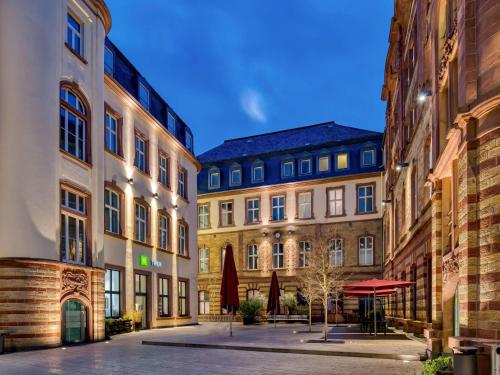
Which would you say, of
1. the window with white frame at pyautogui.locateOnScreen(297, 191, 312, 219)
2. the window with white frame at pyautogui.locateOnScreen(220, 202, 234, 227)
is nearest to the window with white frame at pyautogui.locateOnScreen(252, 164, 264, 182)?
the window with white frame at pyautogui.locateOnScreen(220, 202, 234, 227)

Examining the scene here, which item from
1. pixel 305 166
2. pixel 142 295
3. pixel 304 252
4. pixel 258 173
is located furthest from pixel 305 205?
pixel 142 295

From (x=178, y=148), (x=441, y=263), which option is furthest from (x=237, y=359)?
(x=178, y=148)

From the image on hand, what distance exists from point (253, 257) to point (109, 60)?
2450cm

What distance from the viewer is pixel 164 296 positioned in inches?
1214

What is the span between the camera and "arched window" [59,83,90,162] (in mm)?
19516

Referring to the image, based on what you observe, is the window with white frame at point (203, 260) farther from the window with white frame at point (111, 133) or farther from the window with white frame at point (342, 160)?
the window with white frame at point (111, 133)

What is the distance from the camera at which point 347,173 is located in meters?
42.7

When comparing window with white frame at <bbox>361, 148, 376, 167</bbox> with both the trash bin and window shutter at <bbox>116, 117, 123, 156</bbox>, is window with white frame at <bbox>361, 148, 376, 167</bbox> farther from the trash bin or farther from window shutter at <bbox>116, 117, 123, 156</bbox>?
the trash bin

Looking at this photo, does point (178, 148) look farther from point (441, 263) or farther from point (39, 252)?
point (441, 263)

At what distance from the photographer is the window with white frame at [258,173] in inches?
1841

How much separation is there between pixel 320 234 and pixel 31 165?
2866 centimetres

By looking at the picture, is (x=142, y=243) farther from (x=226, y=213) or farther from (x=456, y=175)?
(x=226, y=213)

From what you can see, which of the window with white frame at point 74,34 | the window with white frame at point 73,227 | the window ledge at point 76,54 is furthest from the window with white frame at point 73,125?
the window with white frame at point 74,34

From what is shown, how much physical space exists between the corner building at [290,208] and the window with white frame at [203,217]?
3.7 inches
